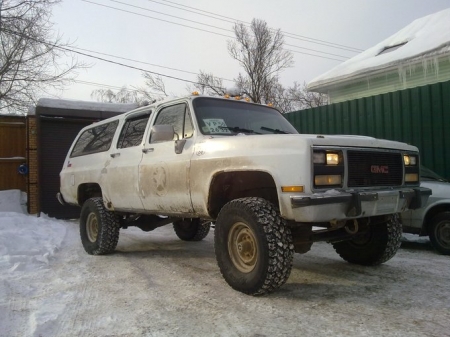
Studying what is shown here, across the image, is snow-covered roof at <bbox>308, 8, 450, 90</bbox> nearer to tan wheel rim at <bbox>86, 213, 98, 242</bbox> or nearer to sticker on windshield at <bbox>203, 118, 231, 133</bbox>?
sticker on windshield at <bbox>203, 118, 231, 133</bbox>

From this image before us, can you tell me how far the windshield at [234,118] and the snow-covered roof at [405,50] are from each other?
7606 mm

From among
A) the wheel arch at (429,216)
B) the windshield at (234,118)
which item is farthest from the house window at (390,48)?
the windshield at (234,118)

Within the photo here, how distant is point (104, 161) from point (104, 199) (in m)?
0.58

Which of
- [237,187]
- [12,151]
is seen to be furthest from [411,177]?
[12,151]

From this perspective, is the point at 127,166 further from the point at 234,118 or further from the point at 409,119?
the point at 409,119

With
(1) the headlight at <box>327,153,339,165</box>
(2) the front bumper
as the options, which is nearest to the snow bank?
(2) the front bumper

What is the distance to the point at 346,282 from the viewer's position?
429 centimetres

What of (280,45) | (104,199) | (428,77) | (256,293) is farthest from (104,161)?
(280,45)

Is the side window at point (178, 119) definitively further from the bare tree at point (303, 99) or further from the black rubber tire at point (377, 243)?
the bare tree at point (303, 99)

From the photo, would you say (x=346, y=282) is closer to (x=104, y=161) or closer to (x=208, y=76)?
(x=104, y=161)

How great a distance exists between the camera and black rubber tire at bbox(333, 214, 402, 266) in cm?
464

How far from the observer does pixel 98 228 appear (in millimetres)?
6074

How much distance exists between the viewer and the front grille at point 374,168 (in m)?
3.74

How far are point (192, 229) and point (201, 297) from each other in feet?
11.3
